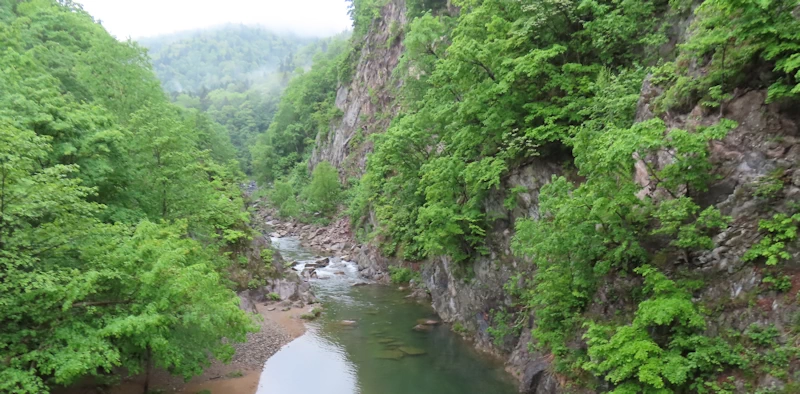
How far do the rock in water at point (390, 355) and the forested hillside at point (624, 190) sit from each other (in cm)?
375

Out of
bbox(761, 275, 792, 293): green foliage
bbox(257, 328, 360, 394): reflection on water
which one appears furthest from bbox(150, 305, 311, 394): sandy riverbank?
bbox(761, 275, 792, 293): green foliage

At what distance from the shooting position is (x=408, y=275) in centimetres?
2894

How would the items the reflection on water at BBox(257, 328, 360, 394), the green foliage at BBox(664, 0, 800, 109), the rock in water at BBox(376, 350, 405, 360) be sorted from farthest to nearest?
the rock in water at BBox(376, 350, 405, 360) → the reflection on water at BBox(257, 328, 360, 394) → the green foliage at BBox(664, 0, 800, 109)

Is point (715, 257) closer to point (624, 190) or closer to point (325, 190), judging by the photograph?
point (624, 190)

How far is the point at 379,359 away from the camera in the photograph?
60.3 feet

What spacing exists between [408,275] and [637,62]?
19500 millimetres

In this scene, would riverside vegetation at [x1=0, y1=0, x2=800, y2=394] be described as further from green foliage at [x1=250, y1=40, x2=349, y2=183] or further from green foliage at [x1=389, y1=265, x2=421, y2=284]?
green foliage at [x1=250, y1=40, x2=349, y2=183]

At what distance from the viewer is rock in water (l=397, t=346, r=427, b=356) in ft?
61.8

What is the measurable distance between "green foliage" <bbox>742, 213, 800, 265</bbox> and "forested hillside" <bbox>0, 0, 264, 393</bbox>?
1325 centimetres

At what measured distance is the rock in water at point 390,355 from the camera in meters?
18.5

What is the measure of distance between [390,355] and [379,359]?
Result: 0.60 m

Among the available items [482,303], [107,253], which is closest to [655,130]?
[482,303]

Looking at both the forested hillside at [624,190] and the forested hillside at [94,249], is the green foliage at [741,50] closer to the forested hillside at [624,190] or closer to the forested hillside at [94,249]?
the forested hillside at [624,190]

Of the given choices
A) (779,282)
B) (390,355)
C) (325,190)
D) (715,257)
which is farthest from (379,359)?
(325,190)
